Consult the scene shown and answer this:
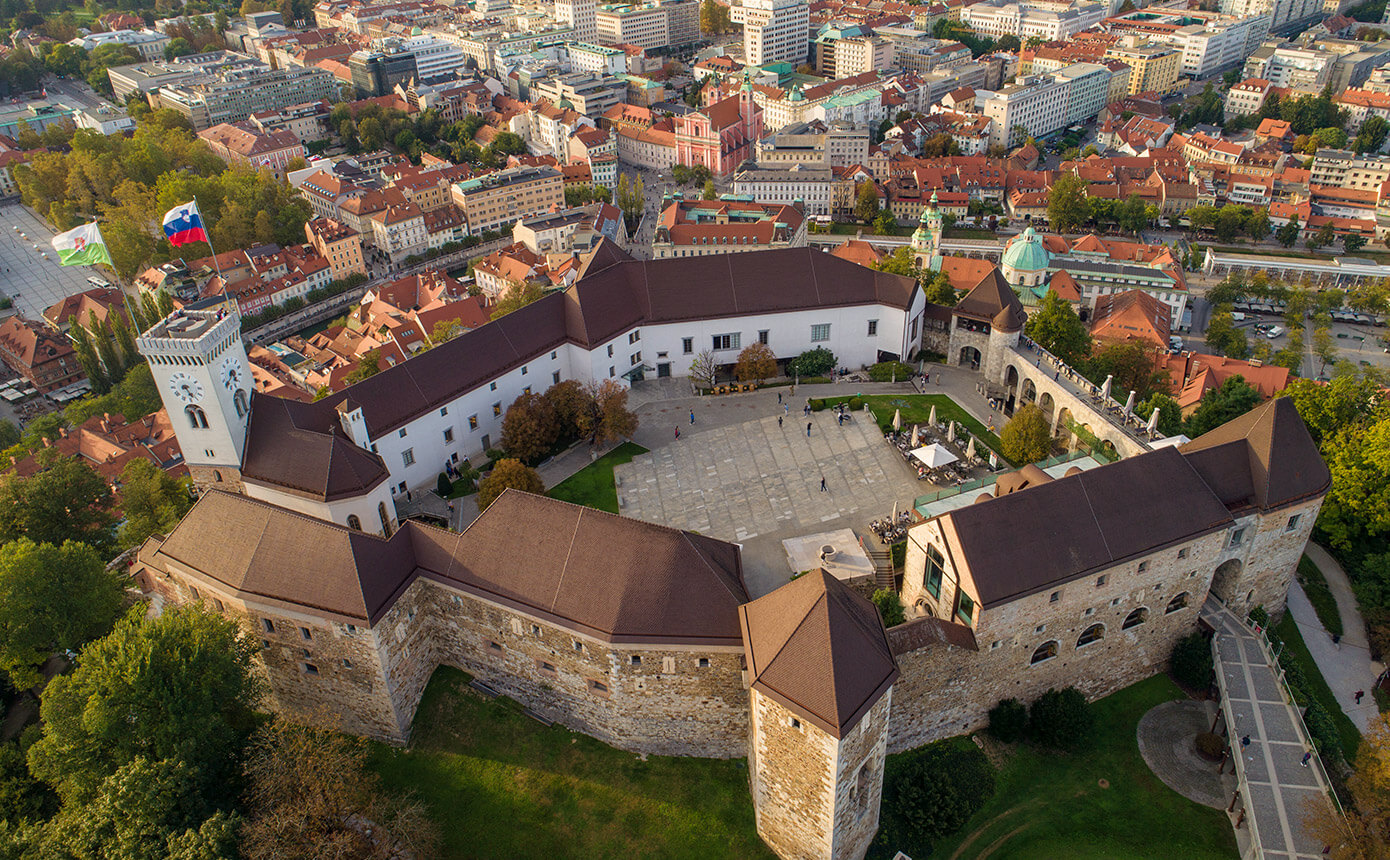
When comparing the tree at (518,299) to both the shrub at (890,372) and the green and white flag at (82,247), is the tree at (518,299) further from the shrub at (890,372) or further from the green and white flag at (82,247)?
the green and white flag at (82,247)

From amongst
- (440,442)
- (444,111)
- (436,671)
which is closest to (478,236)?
(444,111)

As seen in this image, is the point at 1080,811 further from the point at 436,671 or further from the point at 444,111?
the point at 444,111

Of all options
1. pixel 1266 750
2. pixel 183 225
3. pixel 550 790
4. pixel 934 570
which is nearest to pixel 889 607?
pixel 934 570

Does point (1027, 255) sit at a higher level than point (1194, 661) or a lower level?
lower

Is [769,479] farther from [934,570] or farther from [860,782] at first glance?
[860,782]

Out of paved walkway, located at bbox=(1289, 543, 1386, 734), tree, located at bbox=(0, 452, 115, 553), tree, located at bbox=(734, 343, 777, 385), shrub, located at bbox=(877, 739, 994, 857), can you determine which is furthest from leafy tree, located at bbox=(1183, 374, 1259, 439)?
tree, located at bbox=(0, 452, 115, 553)

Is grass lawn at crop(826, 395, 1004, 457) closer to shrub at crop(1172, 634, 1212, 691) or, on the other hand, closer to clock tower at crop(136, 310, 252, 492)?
shrub at crop(1172, 634, 1212, 691)
